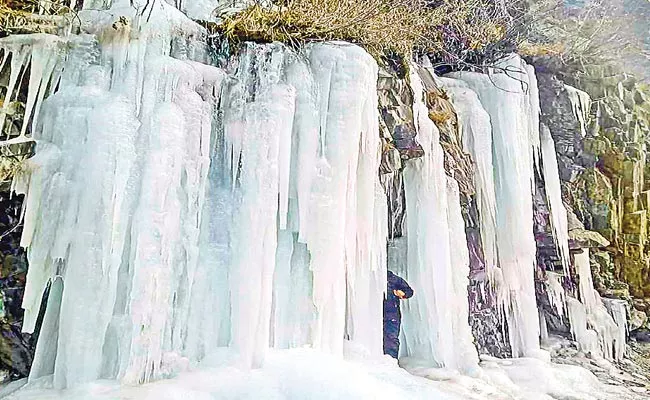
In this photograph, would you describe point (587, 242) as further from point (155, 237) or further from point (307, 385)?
point (155, 237)

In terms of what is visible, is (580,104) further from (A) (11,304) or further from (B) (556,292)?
(A) (11,304)

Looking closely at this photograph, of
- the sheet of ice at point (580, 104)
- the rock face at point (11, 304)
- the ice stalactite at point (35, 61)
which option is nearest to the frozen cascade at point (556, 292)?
the sheet of ice at point (580, 104)

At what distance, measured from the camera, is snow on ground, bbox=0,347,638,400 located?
3961mm

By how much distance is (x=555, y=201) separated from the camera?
8492mm

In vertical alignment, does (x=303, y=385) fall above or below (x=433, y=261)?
below

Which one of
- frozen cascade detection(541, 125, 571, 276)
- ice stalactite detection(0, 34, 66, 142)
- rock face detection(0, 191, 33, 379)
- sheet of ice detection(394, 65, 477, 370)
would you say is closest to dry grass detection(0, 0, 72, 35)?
ice stalactite detection(0, 34, 66, 142)

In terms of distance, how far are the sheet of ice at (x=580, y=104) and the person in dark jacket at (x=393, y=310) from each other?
4.15 meters

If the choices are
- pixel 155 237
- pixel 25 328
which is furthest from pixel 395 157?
pixel 25 328

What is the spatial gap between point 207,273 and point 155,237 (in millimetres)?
650

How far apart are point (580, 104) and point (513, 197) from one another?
2.74 m

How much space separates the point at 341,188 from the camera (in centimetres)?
527

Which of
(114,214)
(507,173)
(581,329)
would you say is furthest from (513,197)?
(114,214)

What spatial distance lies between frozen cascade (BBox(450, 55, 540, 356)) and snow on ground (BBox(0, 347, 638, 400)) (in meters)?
1.78

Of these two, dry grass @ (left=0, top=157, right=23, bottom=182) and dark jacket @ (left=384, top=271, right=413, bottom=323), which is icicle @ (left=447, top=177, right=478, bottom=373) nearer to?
dark jacket @ (left=384, top=271, right=413, bottom=323)
